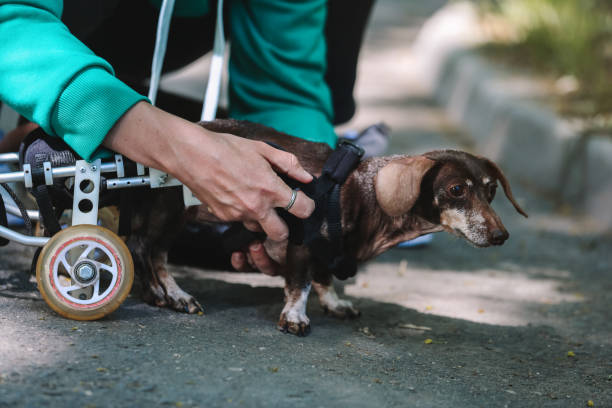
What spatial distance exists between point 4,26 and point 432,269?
211cm

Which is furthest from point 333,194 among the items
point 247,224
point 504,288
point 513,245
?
point 513,245

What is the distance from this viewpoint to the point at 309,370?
6.31 feet

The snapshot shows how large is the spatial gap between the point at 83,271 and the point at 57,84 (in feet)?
1.59

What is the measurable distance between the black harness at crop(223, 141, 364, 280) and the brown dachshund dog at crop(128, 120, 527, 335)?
0.04 meters

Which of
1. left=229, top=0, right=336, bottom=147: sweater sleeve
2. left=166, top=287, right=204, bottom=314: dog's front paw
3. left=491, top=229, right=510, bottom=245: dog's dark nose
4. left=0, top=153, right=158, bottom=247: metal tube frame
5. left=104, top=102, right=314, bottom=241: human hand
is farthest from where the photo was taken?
left=229, top=0, right=336, bottom=147: sweater sleeve

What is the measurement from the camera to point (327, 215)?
2270mm

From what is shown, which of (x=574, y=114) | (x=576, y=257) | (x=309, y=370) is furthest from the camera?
(x=574, y=114)

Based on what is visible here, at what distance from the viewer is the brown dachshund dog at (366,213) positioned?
7.39 feet

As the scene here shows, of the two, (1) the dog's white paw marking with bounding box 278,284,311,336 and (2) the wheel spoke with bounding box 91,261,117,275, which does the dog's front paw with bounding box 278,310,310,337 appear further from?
(2) the wheel spoke with bounding box 91,261,117,275

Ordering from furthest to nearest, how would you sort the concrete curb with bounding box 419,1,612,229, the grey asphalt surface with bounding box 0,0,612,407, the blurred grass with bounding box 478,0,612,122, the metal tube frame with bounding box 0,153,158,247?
1. the blurred grass with bounding box 478,0,612,122
2. the concrete curb with bounding box 419,1,612,229
3. the metal tube frame with bounding box 0,153,158,247
4. the grey asphalt surface with bounding box 0,0,612,407

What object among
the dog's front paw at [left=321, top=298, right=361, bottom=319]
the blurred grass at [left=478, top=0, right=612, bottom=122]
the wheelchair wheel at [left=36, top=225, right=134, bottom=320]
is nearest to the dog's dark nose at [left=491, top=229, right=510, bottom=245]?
the dog's front paw at [left=321, top=298, right=361, bottom=319]

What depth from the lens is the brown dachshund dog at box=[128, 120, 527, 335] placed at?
2.25 m

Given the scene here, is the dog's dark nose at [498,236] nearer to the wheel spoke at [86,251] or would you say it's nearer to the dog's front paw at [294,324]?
the dog's front paw at [294,324]

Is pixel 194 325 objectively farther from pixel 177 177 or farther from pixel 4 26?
pixel 4 26
